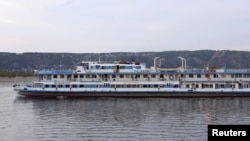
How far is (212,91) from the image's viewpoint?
66.8 meters

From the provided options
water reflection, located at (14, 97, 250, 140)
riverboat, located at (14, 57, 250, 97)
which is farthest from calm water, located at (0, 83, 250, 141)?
riverboat, located at (14, 57, 250, 97)

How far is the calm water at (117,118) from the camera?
113ft

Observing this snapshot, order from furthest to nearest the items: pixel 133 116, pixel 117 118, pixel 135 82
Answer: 1. pixel 135 82
2. pixel 133 116
3. pixel 117 118

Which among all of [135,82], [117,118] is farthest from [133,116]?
[135,82]

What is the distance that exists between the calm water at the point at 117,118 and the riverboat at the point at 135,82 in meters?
2.92

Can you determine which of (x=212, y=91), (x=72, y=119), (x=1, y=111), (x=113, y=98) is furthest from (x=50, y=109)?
(x=212, y=91)

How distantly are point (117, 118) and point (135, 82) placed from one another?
25.1 meters

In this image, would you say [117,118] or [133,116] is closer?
[117,118]

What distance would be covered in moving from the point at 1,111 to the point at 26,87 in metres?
17.9

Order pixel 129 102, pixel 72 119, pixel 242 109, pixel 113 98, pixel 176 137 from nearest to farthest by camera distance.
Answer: pixel 176 137, pixel 72 119, pixel 242 109, pixel 129 102, pixel 113 98

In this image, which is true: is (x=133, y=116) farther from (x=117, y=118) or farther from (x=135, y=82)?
(x=135, y=82)

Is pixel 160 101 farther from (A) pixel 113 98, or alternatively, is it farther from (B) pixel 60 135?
(B) pixel 60 135

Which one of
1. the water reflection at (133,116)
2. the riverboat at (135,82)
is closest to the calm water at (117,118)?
the water reflection at (133,116)

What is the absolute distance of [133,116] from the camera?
45500 mm
